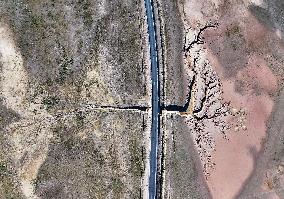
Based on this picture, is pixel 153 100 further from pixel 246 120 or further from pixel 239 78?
pixel 246 120

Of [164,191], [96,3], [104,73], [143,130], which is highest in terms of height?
[96,3]

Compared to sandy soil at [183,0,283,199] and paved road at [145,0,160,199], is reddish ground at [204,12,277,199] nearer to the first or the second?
sandy soil at [183,0,283,199]

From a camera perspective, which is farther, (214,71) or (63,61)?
(214,71)

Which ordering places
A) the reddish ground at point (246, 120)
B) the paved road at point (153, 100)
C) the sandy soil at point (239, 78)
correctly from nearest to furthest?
the paved road at point (153, 100) < the reddish ground at point (246, 120) < the sandy soil at point (239, 78)

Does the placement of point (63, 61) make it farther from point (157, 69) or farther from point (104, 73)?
point (157, 69)

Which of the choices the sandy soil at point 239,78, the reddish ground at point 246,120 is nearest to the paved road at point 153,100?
the sandy soil at point 239,78

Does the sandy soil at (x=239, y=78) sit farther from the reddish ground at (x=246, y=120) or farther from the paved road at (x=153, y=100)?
the paved road at (x=153, y=100)

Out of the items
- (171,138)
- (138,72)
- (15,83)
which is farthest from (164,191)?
(15,83)

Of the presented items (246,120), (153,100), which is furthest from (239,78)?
(153,100)

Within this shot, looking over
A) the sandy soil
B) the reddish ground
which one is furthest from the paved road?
the reddish ground
